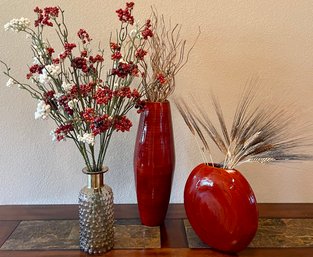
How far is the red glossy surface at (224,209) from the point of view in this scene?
2.66 ft

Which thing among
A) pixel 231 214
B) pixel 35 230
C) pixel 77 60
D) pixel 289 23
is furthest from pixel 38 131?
pixel 289 23

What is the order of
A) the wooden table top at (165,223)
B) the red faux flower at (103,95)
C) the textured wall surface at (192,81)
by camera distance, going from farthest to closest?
the textured wall surface at (192,81) → the wooden table top at (165,223) → the red faux flower at (103,95)

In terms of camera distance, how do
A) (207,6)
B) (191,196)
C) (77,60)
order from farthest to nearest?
(207,6) → (191,196) → (77,60)

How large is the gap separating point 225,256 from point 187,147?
0.42m

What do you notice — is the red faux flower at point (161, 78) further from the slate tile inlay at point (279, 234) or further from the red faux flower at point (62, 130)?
the slate tile inlay at point (279, 234)

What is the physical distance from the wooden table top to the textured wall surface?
0.05 meters

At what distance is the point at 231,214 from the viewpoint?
0.81 meters

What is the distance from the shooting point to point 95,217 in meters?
0.85

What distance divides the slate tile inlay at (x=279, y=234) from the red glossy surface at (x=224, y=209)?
0.21 ft

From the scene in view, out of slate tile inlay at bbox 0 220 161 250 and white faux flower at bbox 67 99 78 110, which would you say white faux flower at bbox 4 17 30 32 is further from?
slate tile inlay at bbox 0 220 161 250

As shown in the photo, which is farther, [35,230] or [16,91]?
[16,91]

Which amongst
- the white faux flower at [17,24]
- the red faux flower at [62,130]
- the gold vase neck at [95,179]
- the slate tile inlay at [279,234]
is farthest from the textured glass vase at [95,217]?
the white faux flower at [17,24]

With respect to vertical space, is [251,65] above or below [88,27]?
below

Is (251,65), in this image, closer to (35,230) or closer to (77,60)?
(77,60)
